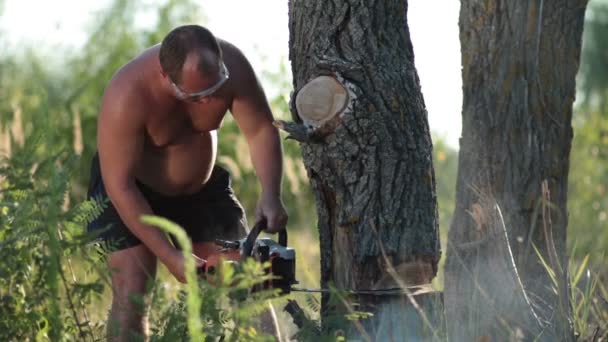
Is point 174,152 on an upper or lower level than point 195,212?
upper

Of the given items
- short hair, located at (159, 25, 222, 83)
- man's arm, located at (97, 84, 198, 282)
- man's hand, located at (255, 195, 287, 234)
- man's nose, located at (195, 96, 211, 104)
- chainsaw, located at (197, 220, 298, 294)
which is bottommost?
chainsaw, located at (197, 220, 298, 294)

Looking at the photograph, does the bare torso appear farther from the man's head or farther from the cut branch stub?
the cut branch stub

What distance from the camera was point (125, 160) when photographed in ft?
15.7

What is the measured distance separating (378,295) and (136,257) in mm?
1220

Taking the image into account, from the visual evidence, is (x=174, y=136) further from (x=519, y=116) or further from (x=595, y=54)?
(x=595, y=54)

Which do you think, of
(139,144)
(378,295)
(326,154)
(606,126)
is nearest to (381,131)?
(326,154)

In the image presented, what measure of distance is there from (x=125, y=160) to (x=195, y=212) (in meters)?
0.75

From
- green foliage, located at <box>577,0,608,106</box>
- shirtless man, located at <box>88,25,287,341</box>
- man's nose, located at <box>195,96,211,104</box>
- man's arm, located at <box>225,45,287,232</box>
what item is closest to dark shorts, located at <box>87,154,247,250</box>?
shirtless man, located at <box>88,25,287,341</box>

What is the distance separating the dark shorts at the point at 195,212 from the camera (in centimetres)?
530

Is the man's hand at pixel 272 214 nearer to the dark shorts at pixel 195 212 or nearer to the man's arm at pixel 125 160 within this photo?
the man's arm at pixel 125 160

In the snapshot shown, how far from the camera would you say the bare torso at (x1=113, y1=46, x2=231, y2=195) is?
492 centimetres

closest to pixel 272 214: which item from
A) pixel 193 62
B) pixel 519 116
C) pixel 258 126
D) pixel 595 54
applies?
pixel 258 126

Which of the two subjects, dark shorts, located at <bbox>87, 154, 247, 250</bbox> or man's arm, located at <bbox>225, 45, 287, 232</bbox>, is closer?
man's arm, located at <bbox>225, 45, 287, 232</bbox>

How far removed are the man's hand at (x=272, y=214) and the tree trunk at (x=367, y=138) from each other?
0.93ft
